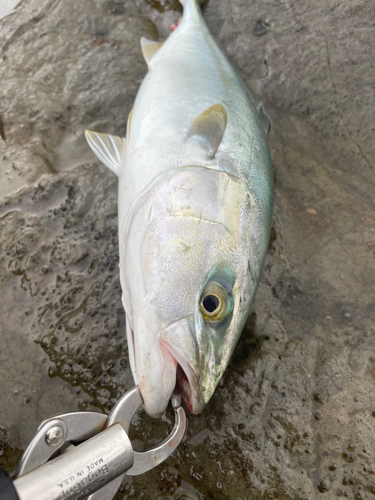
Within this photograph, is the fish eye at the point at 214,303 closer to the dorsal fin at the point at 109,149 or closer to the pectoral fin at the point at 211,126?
the pectoral fin at the point at 211,126

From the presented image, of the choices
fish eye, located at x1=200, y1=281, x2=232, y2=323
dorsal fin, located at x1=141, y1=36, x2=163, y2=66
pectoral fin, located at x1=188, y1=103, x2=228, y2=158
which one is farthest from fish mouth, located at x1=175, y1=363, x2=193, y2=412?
dorsal fin, located at x1=141, y1=36, x2=163, y2=66

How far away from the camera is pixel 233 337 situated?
1.39m

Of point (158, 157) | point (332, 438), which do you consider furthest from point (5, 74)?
point (332, 438)

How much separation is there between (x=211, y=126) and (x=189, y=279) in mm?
886

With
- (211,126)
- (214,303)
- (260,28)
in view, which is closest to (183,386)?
(214,303)

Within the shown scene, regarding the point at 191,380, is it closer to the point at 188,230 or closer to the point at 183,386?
the point at 183,386

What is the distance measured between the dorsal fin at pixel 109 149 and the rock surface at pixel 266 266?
248 millimetres

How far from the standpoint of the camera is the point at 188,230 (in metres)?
1.43

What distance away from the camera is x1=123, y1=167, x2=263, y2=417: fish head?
4.09ft

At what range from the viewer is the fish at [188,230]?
1.27 meters

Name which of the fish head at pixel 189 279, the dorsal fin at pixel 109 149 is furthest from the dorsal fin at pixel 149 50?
the fish head at pixel 189 279

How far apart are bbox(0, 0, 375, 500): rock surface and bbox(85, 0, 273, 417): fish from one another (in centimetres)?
46

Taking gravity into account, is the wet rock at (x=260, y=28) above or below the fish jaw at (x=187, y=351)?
above

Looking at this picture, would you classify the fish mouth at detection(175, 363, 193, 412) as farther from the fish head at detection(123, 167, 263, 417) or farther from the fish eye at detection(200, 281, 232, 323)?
the fish eye at detection(200, 281, 232, 323)
